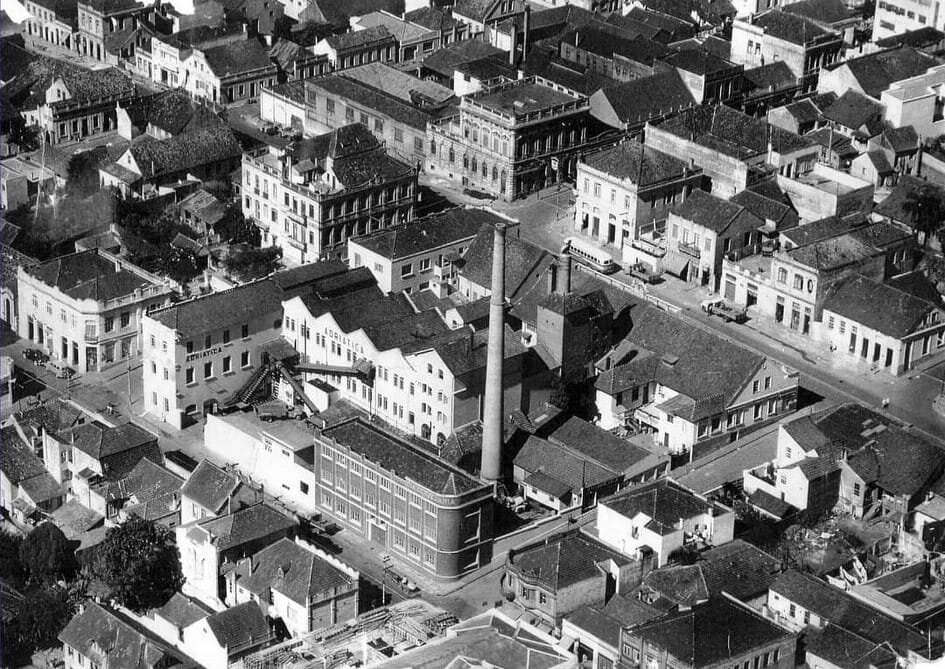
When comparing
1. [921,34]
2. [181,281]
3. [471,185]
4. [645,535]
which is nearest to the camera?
[645,535]

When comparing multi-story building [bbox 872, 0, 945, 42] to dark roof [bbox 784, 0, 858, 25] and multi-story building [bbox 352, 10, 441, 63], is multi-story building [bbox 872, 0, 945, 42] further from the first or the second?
multi-story building [bbox 352, 10, 441, 63]

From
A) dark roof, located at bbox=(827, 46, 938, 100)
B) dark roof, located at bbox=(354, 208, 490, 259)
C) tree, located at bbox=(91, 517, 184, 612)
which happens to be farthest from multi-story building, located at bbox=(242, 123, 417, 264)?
dark roof, located at bbox=(827, 46, 938, 100)

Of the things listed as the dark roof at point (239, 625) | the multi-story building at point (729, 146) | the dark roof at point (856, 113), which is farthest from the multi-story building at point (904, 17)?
the dark roof at point (239, 625)

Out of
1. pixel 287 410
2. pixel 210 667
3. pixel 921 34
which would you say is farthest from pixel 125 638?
pixel 921 34

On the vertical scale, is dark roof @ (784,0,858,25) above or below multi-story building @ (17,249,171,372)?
above

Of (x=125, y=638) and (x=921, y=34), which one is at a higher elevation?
(x=921, y=34)

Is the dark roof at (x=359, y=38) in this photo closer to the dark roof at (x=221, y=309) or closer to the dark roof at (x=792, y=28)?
the dark roof at (x=792, y=28)

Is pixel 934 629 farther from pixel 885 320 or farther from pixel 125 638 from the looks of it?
pixel 125 638
